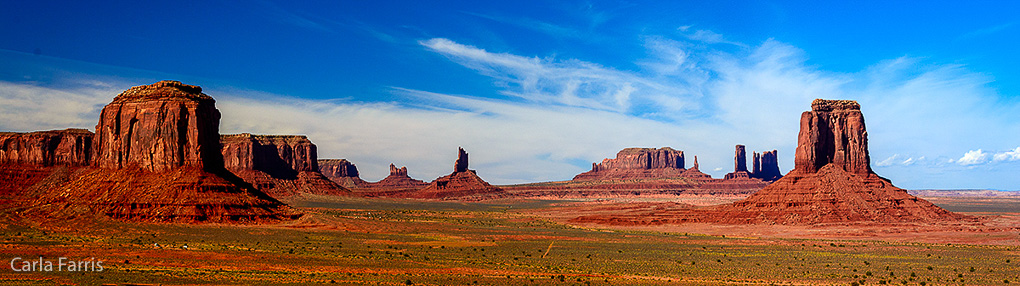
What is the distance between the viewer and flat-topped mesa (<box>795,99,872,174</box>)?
3479 inches

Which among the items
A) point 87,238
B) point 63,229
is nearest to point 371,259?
point 87,238

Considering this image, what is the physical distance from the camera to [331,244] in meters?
54.3

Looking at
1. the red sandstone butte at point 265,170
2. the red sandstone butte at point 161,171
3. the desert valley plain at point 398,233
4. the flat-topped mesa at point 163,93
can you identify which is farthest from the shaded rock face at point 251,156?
the red sandstone butte at point 161,171

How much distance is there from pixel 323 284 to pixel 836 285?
957 inches

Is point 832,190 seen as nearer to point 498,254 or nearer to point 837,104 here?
point 837,104

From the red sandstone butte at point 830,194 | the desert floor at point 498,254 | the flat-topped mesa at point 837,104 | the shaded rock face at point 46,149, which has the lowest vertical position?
the desert floor at point 498,254

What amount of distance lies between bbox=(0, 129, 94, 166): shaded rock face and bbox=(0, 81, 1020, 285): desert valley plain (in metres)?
0.24

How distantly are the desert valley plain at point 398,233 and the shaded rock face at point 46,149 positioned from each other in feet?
0.80

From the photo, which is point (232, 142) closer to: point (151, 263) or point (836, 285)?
point (151, 263)

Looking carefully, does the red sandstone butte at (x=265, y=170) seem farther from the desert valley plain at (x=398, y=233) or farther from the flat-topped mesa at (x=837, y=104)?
the flat-topped mesa at (x=837, y=104)

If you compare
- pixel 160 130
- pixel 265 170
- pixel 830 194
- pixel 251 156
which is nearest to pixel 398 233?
pixel 160 130

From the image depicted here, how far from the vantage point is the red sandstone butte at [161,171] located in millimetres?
67750

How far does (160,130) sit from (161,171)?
4083 millimetres

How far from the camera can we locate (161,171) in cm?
7212
